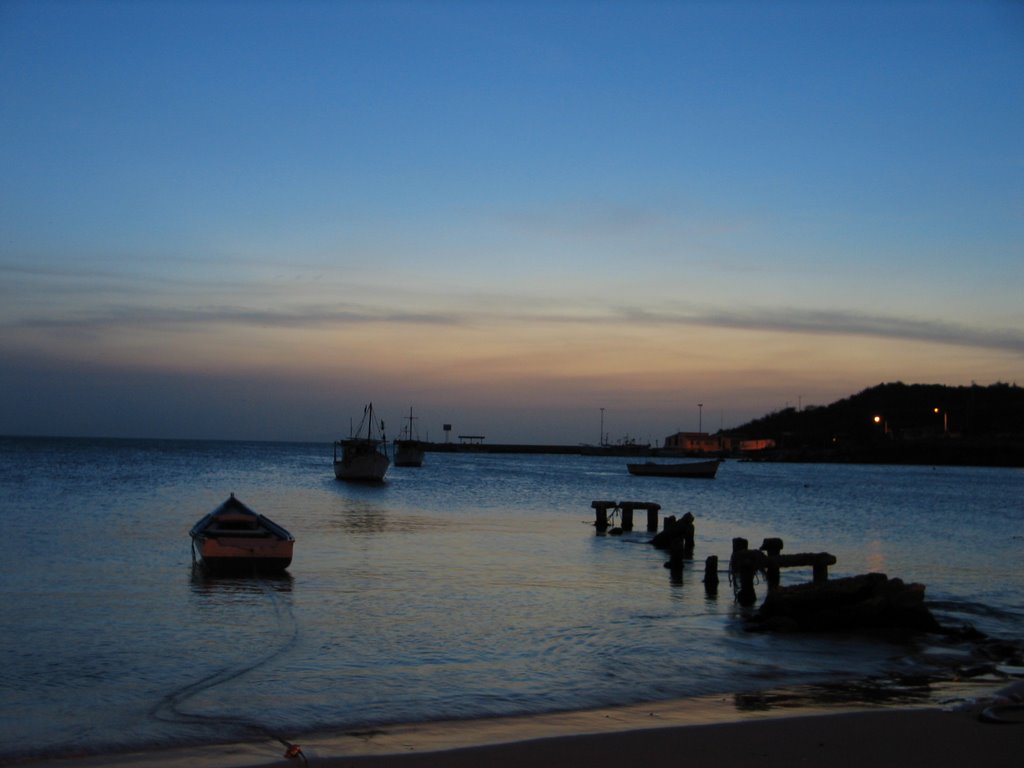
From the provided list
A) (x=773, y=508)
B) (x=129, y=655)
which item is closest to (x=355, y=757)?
(x=129, y=655)

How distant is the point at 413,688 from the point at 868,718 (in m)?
5.40

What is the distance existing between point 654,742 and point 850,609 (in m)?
8.10

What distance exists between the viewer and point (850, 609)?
51.2 ft

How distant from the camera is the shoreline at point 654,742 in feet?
27.0

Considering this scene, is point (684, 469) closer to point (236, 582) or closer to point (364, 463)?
point (364, 463)

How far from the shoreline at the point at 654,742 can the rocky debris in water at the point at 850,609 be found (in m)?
5.17

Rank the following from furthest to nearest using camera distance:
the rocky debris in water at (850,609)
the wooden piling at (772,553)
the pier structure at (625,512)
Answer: the pier structure at (625,512)
the wooden piling at (772,553)
the rocky debris in water at (850,609)

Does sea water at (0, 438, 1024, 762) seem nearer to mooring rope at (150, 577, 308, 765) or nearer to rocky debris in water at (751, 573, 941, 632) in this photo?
mooring rope at (150, 577, 308, 765)

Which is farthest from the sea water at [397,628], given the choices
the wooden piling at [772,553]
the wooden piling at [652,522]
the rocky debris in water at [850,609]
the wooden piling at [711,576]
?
the wooden piling at [652,522]

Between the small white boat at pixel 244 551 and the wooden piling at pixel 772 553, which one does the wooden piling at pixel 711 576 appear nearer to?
the wooden piling at pixel 772 553

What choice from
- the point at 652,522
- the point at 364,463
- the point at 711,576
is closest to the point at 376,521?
the point at 652,522

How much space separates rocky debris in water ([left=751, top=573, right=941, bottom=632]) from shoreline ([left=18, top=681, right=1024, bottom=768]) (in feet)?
17.0

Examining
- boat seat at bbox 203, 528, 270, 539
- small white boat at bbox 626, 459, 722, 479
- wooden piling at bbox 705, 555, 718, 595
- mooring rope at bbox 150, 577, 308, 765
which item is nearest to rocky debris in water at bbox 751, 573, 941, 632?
wooden piling at bbox 705, 555, 718, 595

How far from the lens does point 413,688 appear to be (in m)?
11.5
